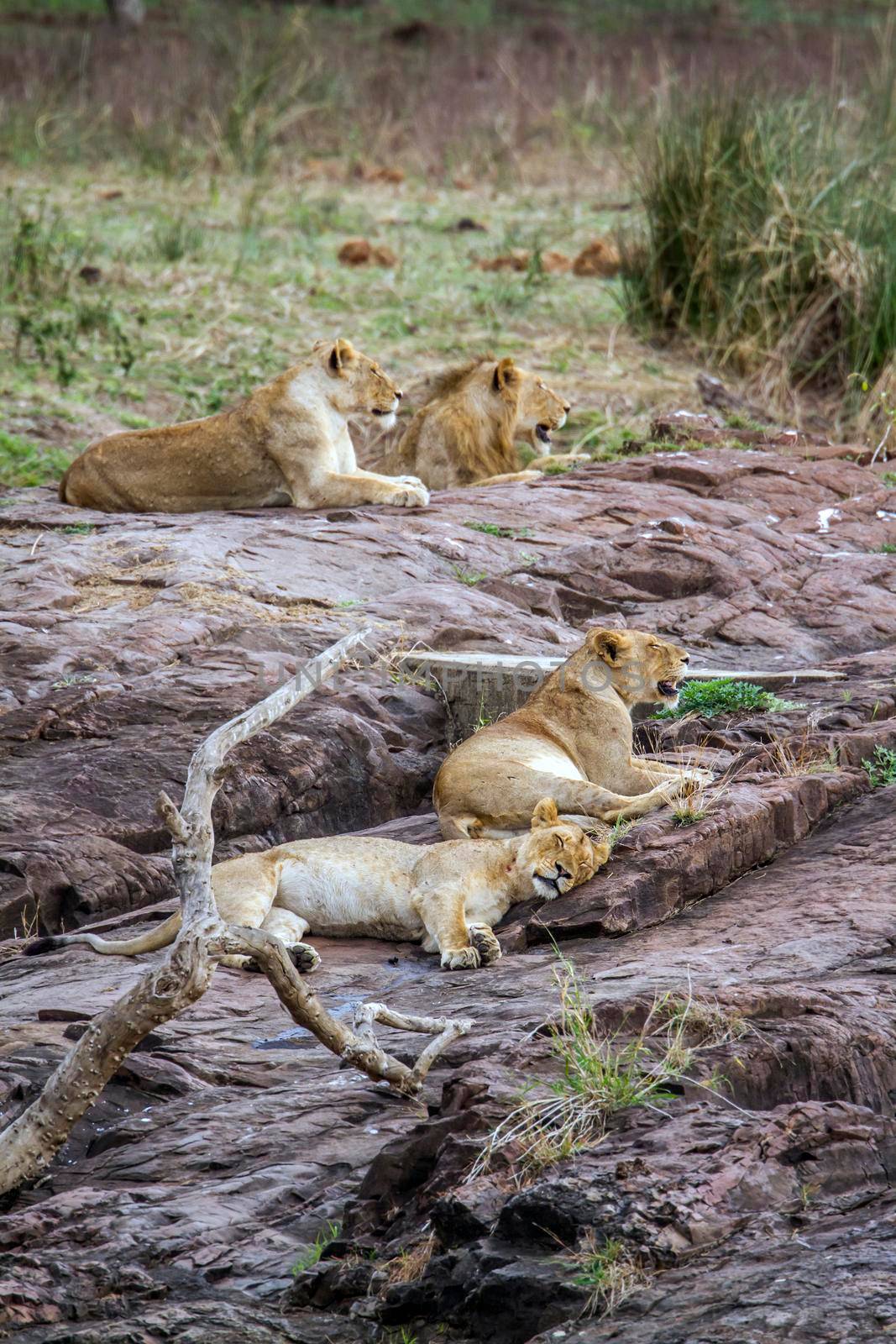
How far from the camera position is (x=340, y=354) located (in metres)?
10.7

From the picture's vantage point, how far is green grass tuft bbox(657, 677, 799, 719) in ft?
23.3

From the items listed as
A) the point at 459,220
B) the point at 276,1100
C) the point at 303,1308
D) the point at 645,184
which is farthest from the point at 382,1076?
the point at 459,220

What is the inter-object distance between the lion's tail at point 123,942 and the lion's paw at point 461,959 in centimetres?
86

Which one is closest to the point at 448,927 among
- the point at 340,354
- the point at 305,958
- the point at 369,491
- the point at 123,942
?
the point at 305,958

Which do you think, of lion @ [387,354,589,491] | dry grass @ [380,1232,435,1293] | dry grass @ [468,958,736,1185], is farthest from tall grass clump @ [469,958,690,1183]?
lion @ [387,354,589,491]

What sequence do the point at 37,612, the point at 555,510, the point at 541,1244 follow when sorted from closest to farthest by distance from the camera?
the point at 541,1244 < the point at 37,612 < the point at 555,510

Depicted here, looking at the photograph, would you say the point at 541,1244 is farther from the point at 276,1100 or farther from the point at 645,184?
the point at 645,184

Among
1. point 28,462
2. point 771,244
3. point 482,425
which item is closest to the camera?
point 482,425

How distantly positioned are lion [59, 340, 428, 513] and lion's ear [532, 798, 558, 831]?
4.60 m

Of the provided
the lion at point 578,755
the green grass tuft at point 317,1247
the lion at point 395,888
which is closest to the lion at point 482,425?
the lion at point 578,755

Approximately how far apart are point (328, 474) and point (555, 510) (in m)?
1.44

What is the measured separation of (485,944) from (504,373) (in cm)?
674

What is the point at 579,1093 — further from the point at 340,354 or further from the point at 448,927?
the point at 340,354

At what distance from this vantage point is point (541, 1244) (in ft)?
11.4
